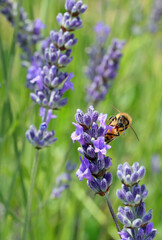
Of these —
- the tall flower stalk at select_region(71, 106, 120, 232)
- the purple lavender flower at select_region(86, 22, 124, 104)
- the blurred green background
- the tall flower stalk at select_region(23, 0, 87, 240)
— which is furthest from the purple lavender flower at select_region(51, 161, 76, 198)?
the tall flower stalk at select_region(71, 106, 120, 232)

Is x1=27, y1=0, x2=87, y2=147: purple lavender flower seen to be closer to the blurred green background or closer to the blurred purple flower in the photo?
the blurred purple flower

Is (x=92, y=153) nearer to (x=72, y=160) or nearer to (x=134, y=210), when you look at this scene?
(x=134, y=210)

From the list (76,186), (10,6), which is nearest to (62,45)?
→ (10,6)

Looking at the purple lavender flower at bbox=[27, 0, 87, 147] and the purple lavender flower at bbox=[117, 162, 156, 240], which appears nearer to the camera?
the purple lavender flower at bbox=[117, 162, 156, 240]

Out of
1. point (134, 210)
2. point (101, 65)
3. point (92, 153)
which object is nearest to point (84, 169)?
point (92, 153)

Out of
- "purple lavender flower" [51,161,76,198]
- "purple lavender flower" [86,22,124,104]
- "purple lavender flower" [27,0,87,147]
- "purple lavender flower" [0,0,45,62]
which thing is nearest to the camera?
"purple lavender flower" [27,0,87,147]

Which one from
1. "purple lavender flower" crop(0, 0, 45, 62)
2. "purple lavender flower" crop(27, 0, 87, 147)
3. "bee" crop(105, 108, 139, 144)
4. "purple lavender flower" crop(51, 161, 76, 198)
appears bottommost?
"bee" crop(105, 108, 139, 144)
